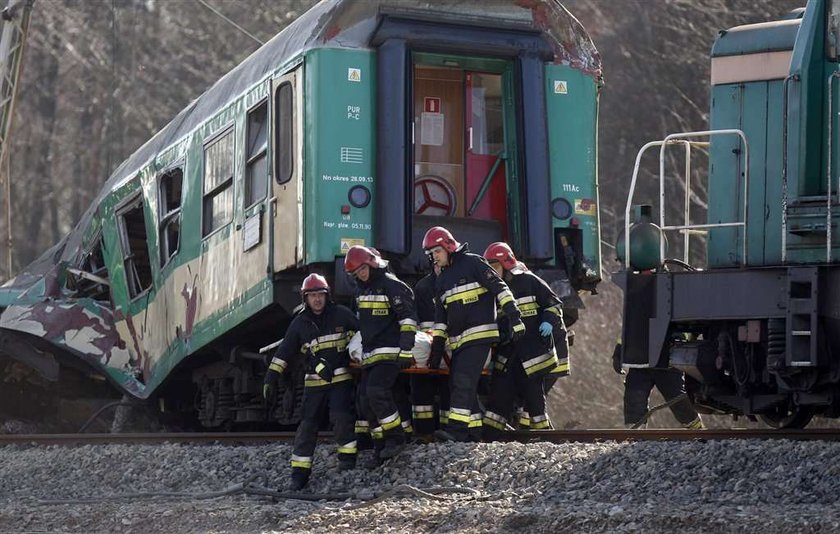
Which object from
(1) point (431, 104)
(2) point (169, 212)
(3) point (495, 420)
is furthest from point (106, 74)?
(3) point (495, 420)

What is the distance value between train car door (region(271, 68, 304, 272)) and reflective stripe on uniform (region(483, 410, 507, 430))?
2.00 meters

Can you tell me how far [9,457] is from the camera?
44.4 feet

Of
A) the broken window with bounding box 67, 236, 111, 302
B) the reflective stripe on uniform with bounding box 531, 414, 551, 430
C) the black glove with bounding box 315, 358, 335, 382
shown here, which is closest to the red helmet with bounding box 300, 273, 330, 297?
the black glove with bounding box 315, 358, 335, 382

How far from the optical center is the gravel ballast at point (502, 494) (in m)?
8.22

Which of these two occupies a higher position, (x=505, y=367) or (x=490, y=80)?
(x=490, y=80)

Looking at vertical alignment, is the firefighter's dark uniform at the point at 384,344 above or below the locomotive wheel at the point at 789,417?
above

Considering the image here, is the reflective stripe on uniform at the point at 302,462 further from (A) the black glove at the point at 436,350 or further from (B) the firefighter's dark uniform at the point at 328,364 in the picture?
(A) the black glove at the point at 436,350

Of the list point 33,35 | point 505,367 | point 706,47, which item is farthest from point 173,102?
point 505,367

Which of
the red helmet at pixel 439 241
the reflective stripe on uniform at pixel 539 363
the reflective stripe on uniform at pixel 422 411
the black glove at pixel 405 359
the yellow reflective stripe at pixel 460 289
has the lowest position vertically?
the reflective stripe on uniform at pixel 422 411

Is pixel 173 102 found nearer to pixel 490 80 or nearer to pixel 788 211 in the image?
pixel 490 80

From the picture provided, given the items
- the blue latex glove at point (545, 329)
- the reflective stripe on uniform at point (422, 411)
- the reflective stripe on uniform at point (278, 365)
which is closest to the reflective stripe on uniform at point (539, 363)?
the blue latex glove at point (545, 329)

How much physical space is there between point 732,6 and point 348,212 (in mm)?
19355

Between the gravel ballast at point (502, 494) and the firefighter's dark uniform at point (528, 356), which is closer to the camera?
the gravel ballast at point (502, 494)

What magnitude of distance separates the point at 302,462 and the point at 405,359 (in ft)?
3.19
